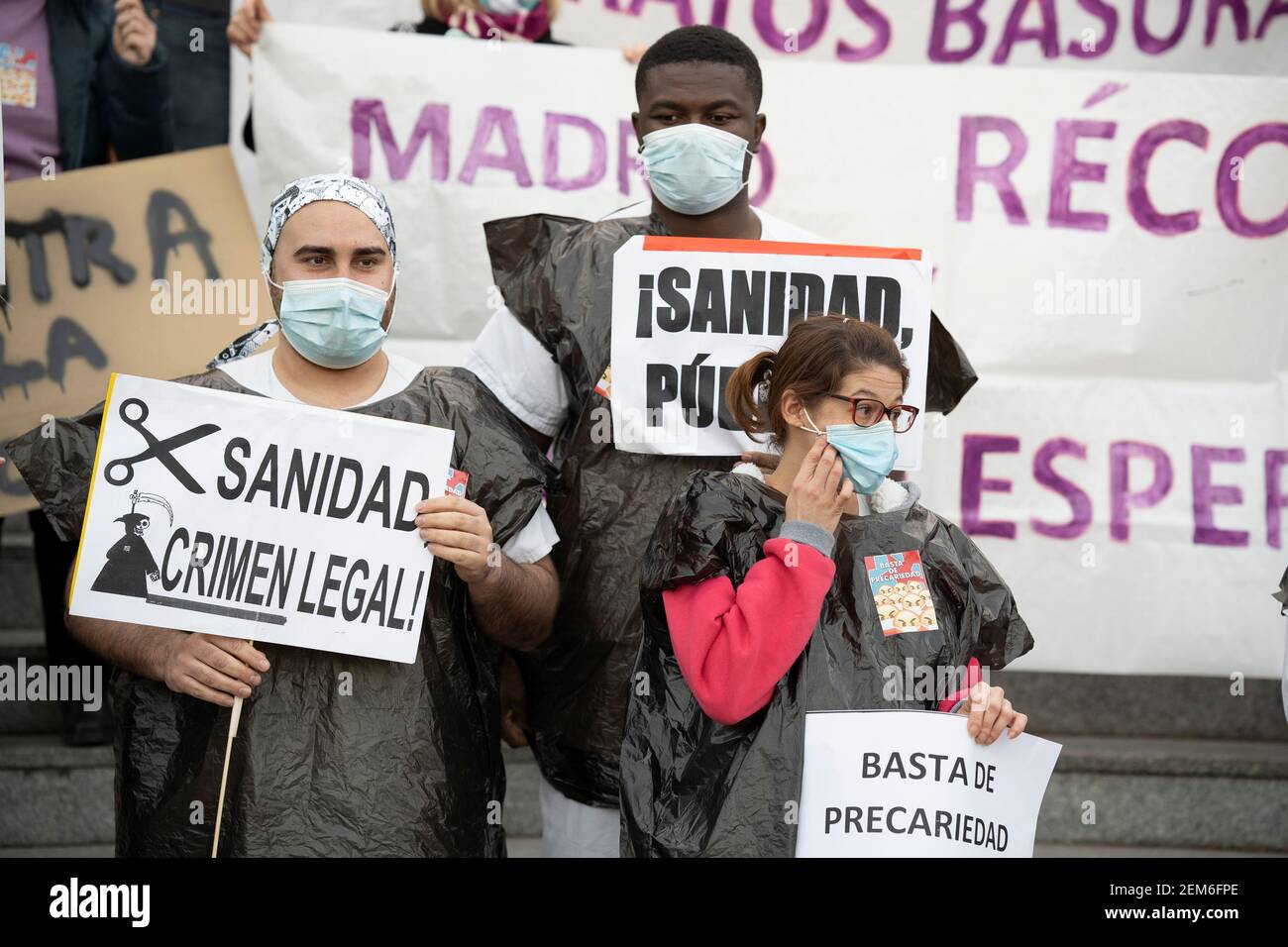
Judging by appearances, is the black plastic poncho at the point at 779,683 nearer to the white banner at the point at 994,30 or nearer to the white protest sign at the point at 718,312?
the white protest sign at the point at 718,312

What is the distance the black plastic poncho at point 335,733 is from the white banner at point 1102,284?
78.6 inches

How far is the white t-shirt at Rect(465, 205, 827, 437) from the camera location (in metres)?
3.30

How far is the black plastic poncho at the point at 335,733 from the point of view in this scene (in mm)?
2658

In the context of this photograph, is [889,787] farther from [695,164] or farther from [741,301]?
[695,164]

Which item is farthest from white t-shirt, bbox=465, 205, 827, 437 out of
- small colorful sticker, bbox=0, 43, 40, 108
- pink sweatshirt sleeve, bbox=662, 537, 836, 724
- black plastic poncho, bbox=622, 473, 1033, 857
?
small colorful sticker, bbox=0, 43, 40, 108

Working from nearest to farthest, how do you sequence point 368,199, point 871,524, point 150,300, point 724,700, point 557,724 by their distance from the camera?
point 724,700
point 871,524
point 368,199
point 557,724
point 150,300

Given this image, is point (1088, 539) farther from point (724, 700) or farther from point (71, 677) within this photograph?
point (71, 677)

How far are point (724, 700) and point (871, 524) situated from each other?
1.44ft

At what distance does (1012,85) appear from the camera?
479 cm

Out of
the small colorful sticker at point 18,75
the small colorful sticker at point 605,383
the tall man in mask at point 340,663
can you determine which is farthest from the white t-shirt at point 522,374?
the small colorful sticker at point 18,75

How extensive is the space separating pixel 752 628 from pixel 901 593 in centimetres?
33

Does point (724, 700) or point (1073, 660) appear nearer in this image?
point (724, 700)
